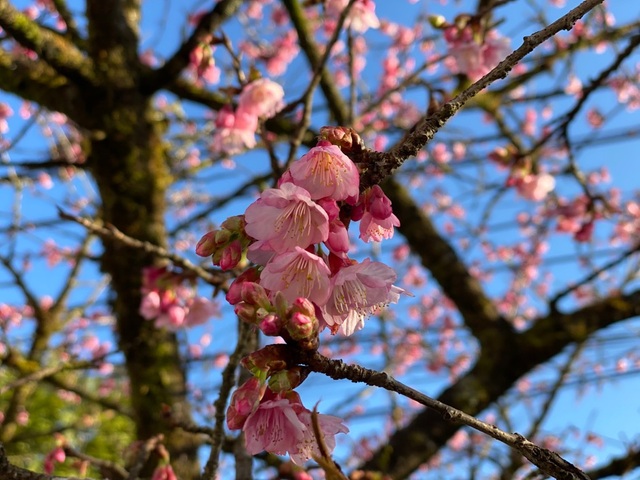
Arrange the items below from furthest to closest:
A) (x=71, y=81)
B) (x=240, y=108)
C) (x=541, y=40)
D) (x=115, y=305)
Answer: (x=71, y=81) → (x=115, y=305) → (x=240, y=108) → (x=541, y=40)

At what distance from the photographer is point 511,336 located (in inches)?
105

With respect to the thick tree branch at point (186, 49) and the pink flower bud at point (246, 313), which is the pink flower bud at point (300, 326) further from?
the thick tree branch at point (186, 49)

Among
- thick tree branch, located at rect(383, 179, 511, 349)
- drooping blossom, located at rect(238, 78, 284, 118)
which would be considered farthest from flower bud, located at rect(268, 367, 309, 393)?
thick tree branch, located at rect(383, 179, 511, 349)

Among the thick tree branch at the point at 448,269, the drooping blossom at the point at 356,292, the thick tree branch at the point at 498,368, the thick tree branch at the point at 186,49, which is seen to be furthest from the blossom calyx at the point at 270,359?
the thick tree branch at the point at 448,269

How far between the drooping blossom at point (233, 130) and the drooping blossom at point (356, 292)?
3.85ft

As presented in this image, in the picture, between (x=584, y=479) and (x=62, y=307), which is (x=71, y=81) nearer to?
(x=62, y=307)

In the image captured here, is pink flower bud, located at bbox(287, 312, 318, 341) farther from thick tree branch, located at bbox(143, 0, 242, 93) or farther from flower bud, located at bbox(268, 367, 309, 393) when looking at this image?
thick tree branch, located at bbox(143, 0, 242, 93)

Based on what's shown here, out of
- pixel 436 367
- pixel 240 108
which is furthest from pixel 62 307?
pixel 436 367

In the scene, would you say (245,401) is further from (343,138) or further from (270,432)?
(343,138)

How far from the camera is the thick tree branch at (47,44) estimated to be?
2.24 meters

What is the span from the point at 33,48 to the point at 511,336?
2.69 metres

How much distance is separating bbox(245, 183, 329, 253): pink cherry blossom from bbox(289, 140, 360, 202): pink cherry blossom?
1.1 inches

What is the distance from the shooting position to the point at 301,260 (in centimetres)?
67

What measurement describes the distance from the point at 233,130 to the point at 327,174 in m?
1.27
